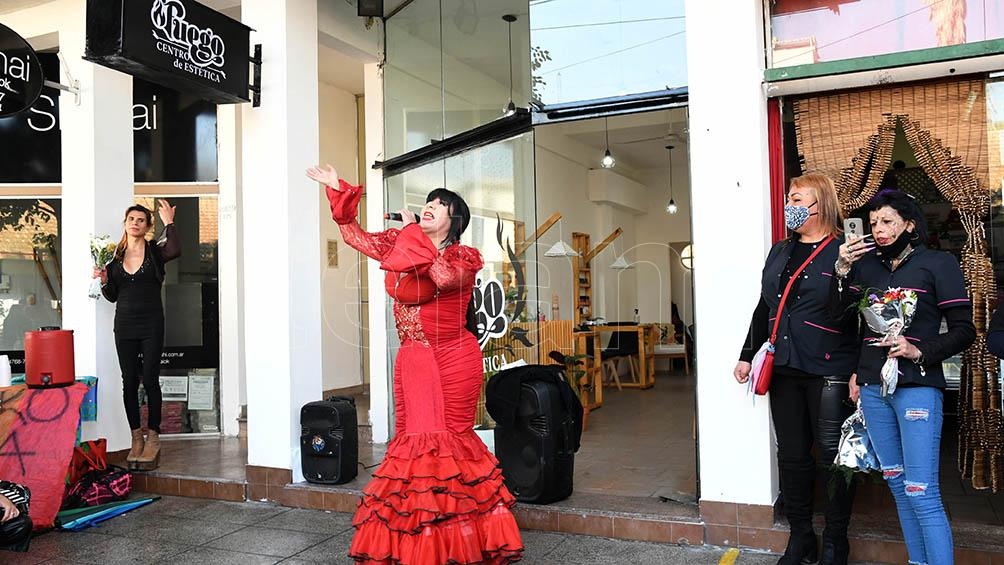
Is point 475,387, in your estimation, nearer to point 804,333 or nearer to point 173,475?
point 804,333

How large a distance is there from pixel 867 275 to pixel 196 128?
20.8ft

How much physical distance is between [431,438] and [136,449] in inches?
128

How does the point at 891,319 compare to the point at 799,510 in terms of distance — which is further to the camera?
the point at 799,510

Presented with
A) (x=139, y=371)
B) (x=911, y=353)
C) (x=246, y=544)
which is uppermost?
(x=911, y=353)

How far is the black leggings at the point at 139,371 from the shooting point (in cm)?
564

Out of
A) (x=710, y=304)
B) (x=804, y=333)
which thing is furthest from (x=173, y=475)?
(x=804, y=333)

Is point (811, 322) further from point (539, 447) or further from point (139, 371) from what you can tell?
point (139, 371)

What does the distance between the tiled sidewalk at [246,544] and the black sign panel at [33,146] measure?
13.4 feet

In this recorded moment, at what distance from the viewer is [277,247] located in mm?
5102

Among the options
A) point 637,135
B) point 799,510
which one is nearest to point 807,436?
point 799,510

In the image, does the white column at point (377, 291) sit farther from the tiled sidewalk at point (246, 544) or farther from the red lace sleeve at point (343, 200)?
the red lace sleeve at point (343, 200)

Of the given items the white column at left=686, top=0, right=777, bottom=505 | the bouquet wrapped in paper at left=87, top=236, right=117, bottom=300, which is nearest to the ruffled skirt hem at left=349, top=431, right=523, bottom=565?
the white column at left=686, top=0, right=777, bottom=505

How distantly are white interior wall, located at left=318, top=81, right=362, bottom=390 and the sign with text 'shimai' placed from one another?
4218 mm

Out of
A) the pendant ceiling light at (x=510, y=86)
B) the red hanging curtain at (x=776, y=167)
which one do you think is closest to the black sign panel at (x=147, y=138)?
the pendant ceiling light at (x=510, y=86)
